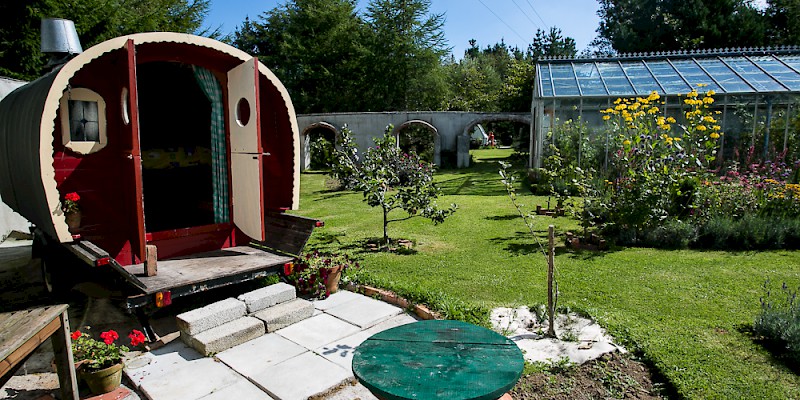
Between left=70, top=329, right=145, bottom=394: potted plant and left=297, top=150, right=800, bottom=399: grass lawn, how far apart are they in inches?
112

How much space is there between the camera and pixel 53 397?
3713 millimetres

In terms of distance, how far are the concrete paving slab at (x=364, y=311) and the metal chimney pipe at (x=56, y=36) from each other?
699cm

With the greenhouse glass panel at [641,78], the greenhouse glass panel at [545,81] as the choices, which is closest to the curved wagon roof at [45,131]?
the greenhouse glass panel at [545,81]

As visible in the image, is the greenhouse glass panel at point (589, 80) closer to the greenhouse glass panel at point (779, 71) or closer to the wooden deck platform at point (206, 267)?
the greenhouse glass panel at point (779, 71)

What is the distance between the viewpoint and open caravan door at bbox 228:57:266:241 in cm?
569

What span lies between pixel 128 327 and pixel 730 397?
5.35 metres

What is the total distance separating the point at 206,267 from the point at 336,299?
1475mm

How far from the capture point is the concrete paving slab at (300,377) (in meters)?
3.68

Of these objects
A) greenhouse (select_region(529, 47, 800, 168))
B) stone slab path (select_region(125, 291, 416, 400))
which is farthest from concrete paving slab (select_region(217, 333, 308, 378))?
greenhouse (select_region(529, 47, 800, 168))

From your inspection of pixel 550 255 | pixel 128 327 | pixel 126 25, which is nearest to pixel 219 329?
pixel 128 327

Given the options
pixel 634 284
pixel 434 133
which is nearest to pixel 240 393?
pixel 634 284

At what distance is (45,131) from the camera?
448 centimetres

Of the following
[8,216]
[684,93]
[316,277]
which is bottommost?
[316,277]

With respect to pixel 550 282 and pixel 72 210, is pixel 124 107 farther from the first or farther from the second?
pixel 550 282
